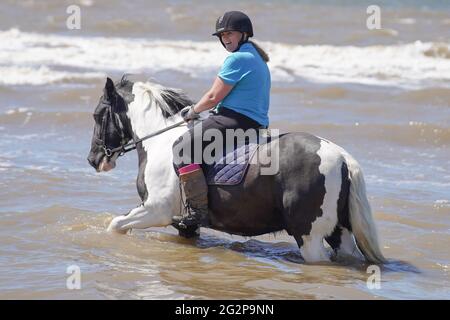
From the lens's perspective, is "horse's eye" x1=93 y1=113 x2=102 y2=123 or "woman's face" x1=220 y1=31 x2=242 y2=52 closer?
"woman's face" x1=220 y1=31 x2=242 y2=52

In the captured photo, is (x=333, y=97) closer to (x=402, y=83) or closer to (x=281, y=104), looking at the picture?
(x=281, y=104)

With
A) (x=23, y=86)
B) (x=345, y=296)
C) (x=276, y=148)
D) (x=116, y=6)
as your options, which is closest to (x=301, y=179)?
(x=276, y=148)

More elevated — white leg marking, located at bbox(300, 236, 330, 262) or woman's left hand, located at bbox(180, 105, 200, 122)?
woman's left hand, located at bbox(180, 105, 200, 122)

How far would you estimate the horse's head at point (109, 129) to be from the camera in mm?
7754

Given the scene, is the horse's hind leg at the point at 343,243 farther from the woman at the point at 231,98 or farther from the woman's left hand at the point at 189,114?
the woman's left hand at the point at 189,114

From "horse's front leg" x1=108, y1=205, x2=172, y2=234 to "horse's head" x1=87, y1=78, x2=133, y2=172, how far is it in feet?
2.01

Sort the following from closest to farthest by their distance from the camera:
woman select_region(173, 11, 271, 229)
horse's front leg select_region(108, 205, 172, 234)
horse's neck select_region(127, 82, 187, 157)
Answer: woman select_region(173, 11, 271, 229) → horse's front leg select_region(108, 205, 172, 234) → horse's neck select_region(127, 82, 187, 157)

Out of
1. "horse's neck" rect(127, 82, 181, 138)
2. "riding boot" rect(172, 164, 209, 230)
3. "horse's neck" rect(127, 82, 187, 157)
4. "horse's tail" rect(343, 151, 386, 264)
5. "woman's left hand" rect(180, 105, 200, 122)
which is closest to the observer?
"horse's tail" rect(343, 151, 386, 264)

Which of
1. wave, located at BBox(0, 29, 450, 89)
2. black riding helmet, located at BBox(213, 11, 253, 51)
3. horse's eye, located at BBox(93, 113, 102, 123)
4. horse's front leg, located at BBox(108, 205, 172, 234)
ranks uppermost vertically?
wave, located at BBox(0, 29, 450, 89)

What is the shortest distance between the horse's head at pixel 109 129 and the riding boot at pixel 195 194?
0.95m

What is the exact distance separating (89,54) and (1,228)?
1344cm

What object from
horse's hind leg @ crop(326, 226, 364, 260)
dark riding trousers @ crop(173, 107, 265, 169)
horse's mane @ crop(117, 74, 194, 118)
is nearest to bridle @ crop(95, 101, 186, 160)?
horse's mane @ crop(117, 74, 194, 118)

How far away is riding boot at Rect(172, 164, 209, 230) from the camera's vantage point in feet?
23.2

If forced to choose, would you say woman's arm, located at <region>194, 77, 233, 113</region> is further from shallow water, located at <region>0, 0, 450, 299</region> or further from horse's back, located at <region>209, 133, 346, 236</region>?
shallow water, located at <region>0, 0, 450, 299</region>
